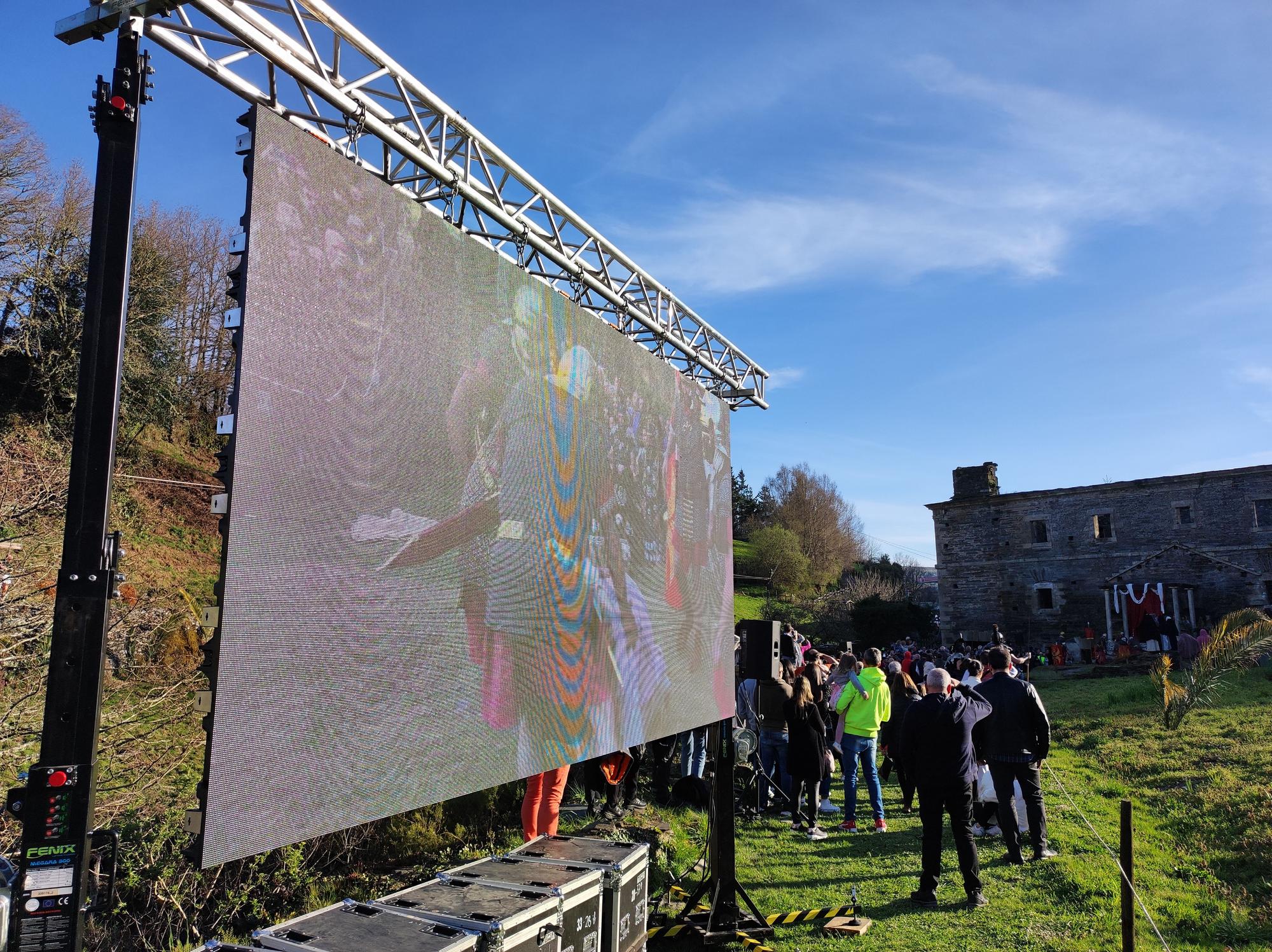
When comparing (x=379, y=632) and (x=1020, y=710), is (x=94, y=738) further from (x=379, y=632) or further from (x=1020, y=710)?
(x=1020, y=710)

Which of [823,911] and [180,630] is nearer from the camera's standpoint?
[823,911]

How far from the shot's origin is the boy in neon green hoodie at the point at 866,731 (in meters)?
8.70

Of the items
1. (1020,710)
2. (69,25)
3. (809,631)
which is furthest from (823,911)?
(809,631)

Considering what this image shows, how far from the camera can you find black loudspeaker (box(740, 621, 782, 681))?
6930 mm

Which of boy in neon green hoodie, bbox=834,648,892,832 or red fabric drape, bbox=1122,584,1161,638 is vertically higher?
red fabric drape, bbox=1122,584,1161,638

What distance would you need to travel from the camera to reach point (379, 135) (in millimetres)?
4457

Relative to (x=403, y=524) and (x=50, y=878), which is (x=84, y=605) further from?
(x=403, y=524)

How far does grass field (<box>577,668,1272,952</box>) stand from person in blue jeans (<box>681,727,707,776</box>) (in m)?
0.51

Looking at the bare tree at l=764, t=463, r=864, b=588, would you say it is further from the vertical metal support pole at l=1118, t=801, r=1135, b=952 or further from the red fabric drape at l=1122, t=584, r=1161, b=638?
the vertical metal support pole at l=1118, t=801, r=1135, b=952

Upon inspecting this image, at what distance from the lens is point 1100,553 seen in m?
36.4

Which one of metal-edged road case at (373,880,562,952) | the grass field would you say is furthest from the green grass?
metal-edged road case at (373,880,562,952)

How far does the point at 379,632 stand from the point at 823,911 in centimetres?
451

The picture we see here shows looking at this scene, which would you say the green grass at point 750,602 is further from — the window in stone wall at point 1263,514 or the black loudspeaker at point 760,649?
the black loudspeaker at point 760,649

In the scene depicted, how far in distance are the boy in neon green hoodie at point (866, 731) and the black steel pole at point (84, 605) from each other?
7.40 meters
